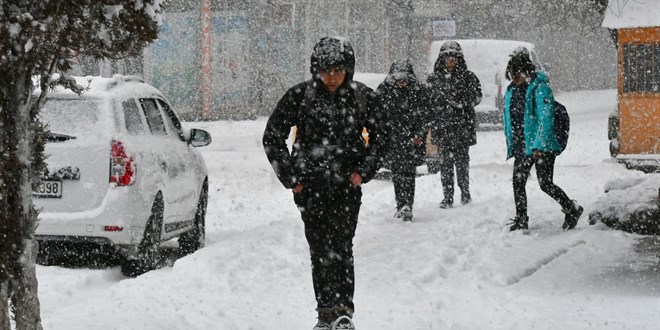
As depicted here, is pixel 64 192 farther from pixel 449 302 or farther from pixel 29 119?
pixel 29 119

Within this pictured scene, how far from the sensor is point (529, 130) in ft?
36.8

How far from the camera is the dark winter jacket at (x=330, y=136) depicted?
6754 millimetres

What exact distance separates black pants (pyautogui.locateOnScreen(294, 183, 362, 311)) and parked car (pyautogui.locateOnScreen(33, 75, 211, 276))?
2925 mm

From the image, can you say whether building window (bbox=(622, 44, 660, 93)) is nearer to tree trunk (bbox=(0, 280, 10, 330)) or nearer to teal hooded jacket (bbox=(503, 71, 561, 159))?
teal hooded jacket (bbox=(503, 71, 561, 159))

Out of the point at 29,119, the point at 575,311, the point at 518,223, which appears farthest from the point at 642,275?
the point at 29,119

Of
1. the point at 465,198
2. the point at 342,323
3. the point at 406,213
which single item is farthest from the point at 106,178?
the point at 465,198

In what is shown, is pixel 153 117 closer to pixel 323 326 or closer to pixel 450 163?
pixel 323 326

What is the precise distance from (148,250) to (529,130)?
3.82m

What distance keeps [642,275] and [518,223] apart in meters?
2.73

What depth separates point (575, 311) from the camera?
7680 millimetres

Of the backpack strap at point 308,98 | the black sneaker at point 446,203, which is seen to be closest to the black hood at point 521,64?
the black sneaker at point 446,203

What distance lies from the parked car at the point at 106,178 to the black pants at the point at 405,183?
3596 mm

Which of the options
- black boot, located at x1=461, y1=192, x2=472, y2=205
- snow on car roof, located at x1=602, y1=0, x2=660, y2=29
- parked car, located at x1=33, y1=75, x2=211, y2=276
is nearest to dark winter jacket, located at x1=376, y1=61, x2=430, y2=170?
black boot, located at x1=461, y1=192, x2=472, y2=205

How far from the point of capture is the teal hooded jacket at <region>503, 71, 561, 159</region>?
36.4 feet
